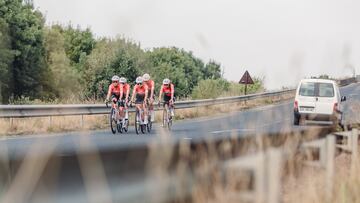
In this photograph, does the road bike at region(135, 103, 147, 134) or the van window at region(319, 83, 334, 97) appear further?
the van window at region(319, 83, 334, 97)

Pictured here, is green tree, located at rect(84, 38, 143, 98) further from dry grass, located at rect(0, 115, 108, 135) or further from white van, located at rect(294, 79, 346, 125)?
white van, located at rect(294, 79, 346, 125)

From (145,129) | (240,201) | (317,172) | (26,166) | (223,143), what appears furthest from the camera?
(145,129)

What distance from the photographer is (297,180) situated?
18.8ft

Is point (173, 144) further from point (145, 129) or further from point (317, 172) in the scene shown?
point (145, 129)

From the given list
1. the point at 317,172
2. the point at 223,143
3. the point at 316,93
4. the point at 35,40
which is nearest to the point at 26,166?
the point at 223,143

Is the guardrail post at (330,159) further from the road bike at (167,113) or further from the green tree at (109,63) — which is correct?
the road bike at (167,113)

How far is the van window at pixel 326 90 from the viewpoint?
25016 mm

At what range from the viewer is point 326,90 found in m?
25.3

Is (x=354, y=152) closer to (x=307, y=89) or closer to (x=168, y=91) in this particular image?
(x=168, y=91)

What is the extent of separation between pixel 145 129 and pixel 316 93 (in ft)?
27.1

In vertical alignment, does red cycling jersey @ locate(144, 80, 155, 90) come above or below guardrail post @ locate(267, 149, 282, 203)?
above

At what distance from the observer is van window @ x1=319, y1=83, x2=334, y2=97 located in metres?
25.0

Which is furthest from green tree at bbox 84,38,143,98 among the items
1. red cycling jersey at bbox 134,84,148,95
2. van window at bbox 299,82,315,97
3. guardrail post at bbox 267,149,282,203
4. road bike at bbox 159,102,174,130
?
van window at bbox 299,82,315,97

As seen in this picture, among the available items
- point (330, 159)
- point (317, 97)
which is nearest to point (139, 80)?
point (317, 97)
